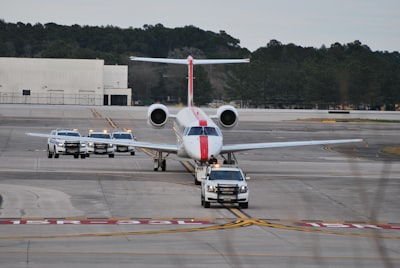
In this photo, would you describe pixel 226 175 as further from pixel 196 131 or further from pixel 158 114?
pixel 158 114

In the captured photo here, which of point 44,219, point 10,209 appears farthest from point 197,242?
point 10,209

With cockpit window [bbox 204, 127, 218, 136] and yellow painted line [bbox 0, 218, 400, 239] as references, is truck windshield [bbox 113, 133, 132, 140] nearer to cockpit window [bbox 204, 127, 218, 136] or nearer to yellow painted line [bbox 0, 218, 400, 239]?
cockpit window [bbox 204, 127, 218, 136]

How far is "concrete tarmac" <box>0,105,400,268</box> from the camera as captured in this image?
75.4ft

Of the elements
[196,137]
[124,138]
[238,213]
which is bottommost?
[238,213]

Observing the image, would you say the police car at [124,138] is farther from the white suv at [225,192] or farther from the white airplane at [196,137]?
the white suv at [225,192]

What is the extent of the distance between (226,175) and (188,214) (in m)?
4.07

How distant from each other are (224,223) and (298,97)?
A: 88.1m

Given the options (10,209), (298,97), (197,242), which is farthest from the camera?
(298,97)

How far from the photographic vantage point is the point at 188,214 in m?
34.4

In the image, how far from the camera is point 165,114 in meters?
52.9

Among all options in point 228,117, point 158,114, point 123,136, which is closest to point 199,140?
point 158,114

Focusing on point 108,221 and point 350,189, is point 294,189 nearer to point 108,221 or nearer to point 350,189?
point 350,189

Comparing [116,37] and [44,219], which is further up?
[116,37]

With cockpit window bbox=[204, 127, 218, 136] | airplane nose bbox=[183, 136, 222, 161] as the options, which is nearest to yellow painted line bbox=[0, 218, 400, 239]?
airplane nose bbox=[183, 136, 222, 161]
